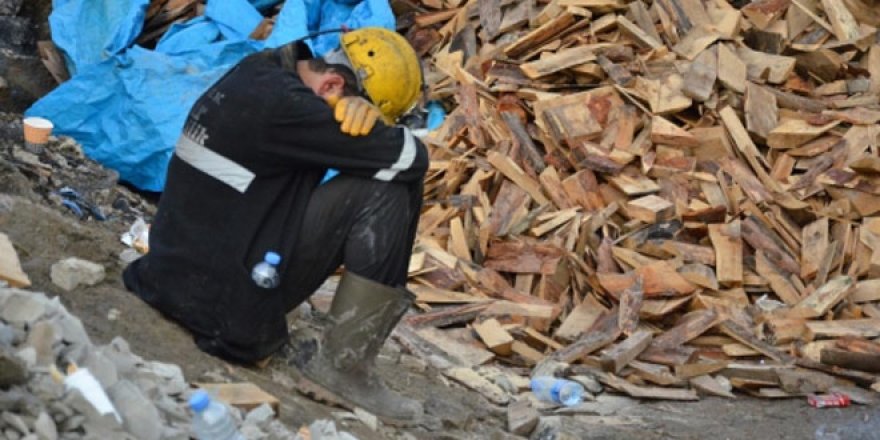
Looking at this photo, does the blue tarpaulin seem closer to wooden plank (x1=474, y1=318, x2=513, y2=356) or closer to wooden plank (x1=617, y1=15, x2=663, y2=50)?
wooden plank (x1=617, y1=15, x2=663, y2=50)

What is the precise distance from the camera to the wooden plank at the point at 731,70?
10.1m

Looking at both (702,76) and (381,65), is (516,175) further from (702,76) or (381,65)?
(381,65)

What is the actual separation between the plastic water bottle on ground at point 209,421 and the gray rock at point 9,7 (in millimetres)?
7485

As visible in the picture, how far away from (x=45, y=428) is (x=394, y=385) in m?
2.92

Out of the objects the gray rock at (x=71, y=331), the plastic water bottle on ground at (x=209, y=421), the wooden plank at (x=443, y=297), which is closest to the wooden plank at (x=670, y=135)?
the wooden plank at (x=443, y=297)

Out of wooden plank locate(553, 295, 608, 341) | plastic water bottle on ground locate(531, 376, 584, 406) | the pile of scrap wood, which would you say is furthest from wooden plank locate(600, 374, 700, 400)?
wooden plank locate(553, 295, 608, 341)

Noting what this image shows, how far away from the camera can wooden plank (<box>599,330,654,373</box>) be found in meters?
8.03

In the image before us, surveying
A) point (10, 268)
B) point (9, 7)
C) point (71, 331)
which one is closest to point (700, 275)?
point (10, 268)

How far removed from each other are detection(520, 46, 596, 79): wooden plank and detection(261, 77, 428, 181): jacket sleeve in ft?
14.6

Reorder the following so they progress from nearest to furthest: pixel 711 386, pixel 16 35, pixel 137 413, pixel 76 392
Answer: pixel 76 392
pixel 137 413
pixel 711 386
pixel 16 35

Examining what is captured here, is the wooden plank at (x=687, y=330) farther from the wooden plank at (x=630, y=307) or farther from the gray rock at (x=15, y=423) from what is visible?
Result: the gray rock at (x=15, y=423)

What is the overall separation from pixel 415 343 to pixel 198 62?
12.0 ft

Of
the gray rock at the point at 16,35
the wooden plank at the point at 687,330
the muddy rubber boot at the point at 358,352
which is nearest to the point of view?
the muddy rubber boot at the point at 358,352

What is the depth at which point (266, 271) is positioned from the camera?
239 inches
